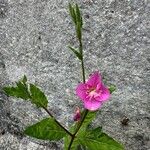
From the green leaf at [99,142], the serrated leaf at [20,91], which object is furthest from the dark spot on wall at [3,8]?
the green leaf at [99,142]

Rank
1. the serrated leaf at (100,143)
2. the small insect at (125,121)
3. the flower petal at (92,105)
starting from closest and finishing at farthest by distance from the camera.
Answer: the flower petal at (92,105) → the serrated leaf at (100,143) → the small insect at (125,121)

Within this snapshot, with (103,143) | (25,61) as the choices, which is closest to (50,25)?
(25,61)

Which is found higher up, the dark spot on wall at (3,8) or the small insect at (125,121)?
the dark spot on wall at (3,8)

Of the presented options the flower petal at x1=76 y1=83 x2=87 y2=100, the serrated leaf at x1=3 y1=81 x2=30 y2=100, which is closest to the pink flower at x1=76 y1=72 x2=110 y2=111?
the flower petal at x1=76 y1=83 x2=87 y2=100

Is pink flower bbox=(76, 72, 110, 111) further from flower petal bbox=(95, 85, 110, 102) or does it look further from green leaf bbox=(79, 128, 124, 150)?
green leaf bbox=(79, 128, 124, 150)

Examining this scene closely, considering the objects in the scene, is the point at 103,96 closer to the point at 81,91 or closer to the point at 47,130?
the point at 81,91

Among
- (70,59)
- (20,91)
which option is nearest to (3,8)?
(70,59)

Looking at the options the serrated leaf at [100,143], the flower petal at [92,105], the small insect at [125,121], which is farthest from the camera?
the small insect at [125,121]

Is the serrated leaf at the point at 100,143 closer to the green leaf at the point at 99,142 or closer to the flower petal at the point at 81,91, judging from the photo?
the green leaf at the point at 99,142
